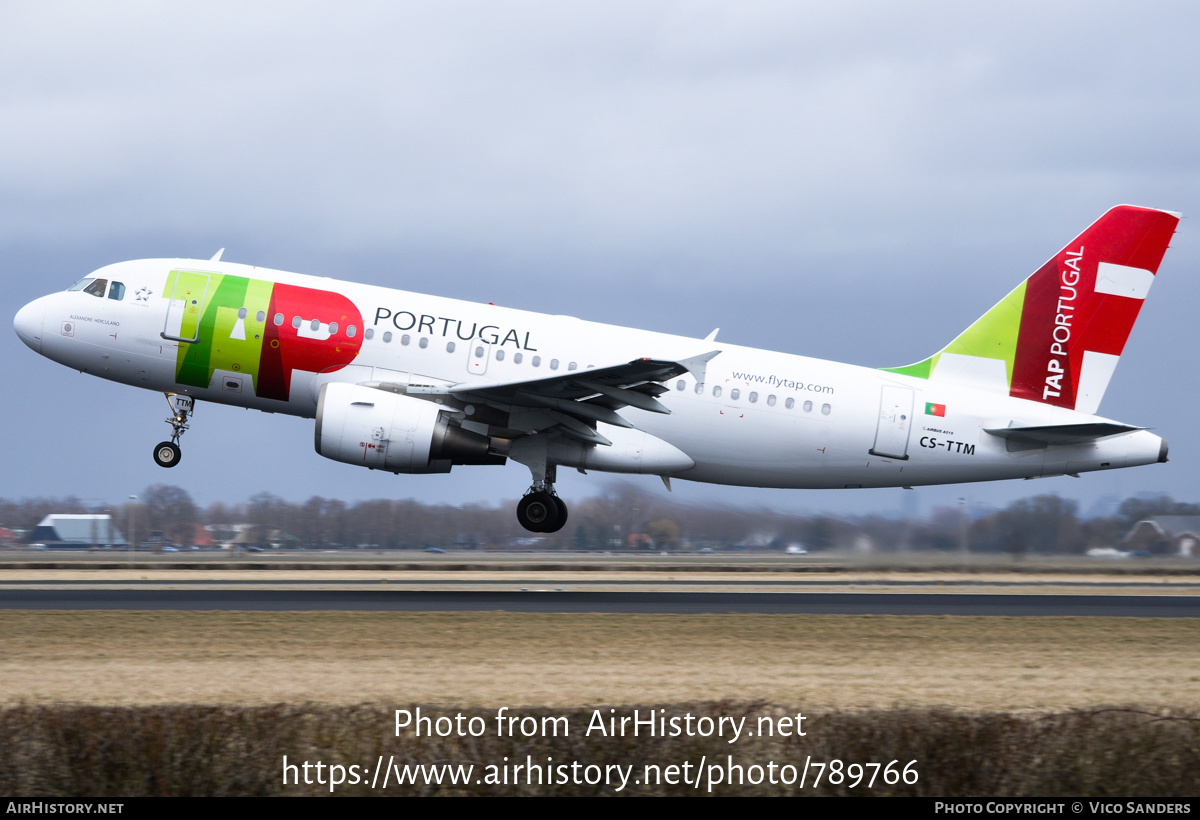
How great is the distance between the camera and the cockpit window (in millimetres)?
26358

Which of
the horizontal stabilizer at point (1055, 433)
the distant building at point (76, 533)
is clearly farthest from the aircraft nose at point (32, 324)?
the horizontal stabilizer at point (1055, 433)

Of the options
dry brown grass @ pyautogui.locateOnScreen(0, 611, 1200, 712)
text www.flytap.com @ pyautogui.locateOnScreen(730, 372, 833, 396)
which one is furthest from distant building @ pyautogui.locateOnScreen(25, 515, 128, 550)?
text www.flytap.com @ pyautogui.locateOnScreen(730, 372, 833, 396)

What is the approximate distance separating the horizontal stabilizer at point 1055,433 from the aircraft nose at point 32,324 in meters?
20.9

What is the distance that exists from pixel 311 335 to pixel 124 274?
4.52 meters

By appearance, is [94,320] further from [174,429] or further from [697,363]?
[697,363]

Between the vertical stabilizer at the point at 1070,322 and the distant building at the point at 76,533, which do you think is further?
the distant building at the point at 76,533

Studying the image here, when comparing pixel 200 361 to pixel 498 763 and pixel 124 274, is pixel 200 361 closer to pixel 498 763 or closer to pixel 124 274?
pixel 124 274

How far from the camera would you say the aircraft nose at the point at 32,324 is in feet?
87.9

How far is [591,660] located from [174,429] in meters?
15.2

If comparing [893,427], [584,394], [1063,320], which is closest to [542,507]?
[584,394]

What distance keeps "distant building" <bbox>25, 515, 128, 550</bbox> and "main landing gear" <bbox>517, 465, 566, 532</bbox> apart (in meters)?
18.9

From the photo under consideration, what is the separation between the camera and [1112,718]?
1061 centimetres

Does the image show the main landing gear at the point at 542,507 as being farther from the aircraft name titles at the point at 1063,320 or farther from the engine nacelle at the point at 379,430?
the aircraft name titles at the point at 1063,320
